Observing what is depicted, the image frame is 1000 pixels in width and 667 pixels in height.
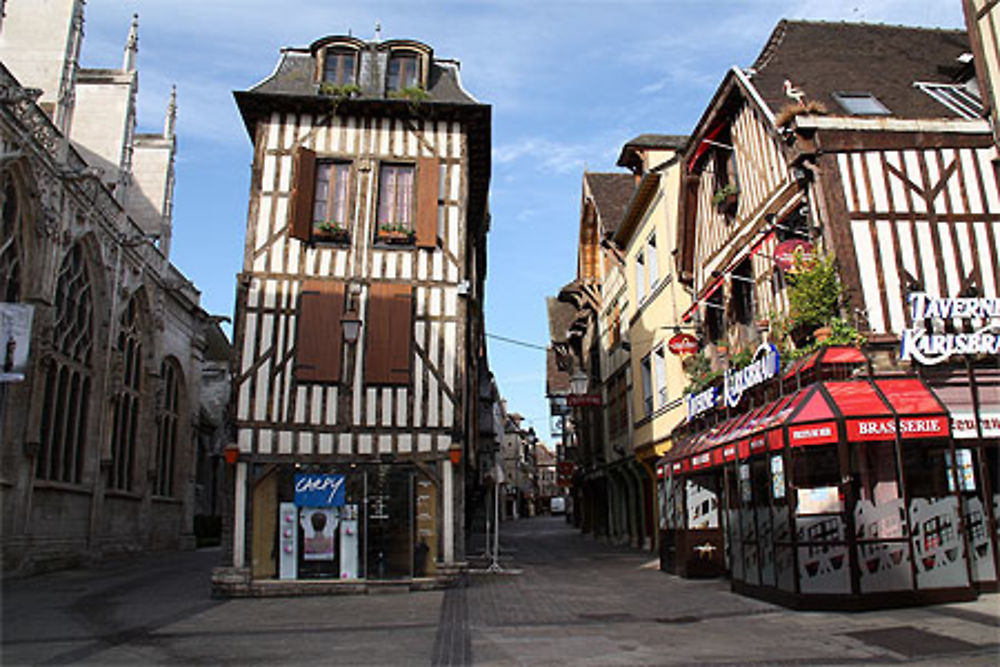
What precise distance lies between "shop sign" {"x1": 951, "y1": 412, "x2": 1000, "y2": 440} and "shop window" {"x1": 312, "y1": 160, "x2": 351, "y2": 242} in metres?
9.44

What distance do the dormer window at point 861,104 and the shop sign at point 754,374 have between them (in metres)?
3.86

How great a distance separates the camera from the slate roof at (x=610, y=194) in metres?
22.6

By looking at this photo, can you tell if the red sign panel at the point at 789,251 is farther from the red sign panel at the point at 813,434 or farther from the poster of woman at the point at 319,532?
the poster of woman at the point at 319,532

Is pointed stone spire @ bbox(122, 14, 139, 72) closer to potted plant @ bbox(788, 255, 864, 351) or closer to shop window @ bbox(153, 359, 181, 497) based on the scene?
shop window @ bbox(153, 359, 181, 497)

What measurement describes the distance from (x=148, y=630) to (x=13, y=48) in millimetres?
16192

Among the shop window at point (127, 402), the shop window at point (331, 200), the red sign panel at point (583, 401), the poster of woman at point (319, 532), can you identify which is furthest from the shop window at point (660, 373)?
the shop window at point (127, 402)

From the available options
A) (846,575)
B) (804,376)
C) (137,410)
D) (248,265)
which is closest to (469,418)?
(248,265)

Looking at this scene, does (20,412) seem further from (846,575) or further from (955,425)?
(955,425)

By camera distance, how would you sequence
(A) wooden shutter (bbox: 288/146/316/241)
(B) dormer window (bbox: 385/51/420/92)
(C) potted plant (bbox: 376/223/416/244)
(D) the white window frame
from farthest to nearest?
1. (D) the white window frame
2. (B) dormer window (bbox: 385/51/420/92)
3. (C) potted plant (bbox: 376/223/416/244)
4. (A) wooden shutter (bbox: 288/146/316/241)

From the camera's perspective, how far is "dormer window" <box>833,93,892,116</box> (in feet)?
36.6

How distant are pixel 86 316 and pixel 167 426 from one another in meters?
7.48

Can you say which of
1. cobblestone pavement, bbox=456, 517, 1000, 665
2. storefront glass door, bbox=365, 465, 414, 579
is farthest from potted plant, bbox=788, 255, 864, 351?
storefront glass door, bbox=365, 465, 414, 579

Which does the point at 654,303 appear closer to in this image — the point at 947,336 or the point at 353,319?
the point at 353,319

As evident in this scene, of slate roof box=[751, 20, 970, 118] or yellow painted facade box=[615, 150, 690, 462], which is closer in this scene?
slate roof box=[751, 20, 970, 118]
